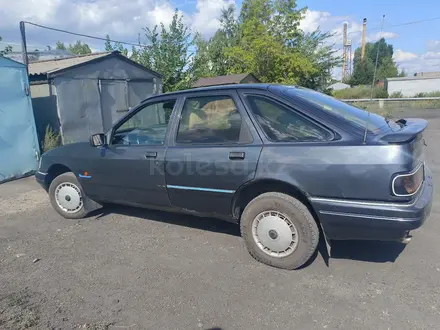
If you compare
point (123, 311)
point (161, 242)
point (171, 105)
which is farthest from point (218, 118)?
point (123, 311)

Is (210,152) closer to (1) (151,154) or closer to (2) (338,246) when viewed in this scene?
(1) (151,154)

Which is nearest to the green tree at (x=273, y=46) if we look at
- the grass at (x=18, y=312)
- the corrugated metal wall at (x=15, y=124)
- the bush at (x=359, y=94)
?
the bush at (x=359, y=94)

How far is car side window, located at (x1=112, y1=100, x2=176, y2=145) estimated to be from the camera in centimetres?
404

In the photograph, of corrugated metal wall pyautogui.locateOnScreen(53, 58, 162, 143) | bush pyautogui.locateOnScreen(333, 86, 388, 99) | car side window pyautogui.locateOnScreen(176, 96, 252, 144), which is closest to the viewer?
car side window pyautogui.locateOnScreen(176, 96, 252, 144)

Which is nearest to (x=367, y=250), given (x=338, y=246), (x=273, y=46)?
(x=338, y=246)

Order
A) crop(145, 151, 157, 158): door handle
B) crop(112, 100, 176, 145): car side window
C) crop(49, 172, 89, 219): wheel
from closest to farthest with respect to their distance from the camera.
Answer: crop(145, 151, 157, 158): door handle, crop(112, 100, 176, 145): car side window, crop(49, 172, 89, 219): wheel

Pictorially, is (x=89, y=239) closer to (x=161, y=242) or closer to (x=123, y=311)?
(x=161, y=242)

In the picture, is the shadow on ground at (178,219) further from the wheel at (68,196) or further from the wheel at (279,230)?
the wheel at (279,230)

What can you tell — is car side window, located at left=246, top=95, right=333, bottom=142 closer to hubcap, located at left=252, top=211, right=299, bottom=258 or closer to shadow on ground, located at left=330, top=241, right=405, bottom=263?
hubcap, located at left=252, top=211, right=299, bottom=258

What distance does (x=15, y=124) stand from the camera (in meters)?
7.66

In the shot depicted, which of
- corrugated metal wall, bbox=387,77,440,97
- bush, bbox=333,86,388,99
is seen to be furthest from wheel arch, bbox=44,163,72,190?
corrugated metal wall, bbox=387,77,440,97

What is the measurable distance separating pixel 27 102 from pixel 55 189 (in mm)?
3863

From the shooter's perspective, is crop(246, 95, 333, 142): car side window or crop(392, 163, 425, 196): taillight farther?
crop(246, 95, 333, 142): car side window

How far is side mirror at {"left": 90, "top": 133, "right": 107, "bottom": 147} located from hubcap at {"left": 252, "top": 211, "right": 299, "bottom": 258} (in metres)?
2.27
